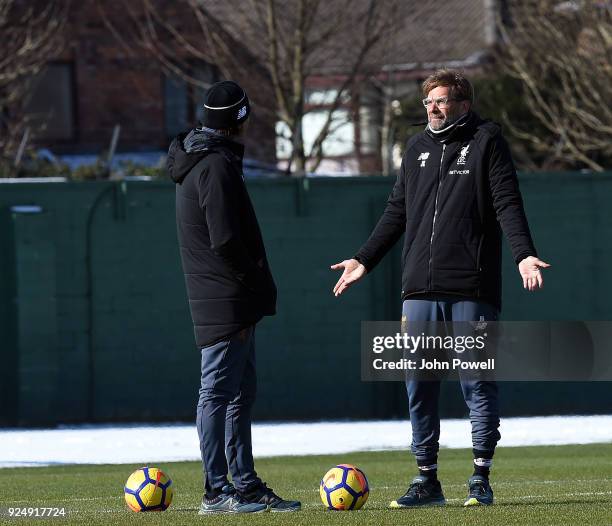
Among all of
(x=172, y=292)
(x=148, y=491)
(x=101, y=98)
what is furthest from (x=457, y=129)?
(x=101, y=98)

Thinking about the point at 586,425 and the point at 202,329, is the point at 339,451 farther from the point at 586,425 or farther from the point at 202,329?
the point at 202,329

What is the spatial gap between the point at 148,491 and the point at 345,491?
964 millimetres

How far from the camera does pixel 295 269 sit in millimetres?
14734

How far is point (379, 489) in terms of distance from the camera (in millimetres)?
8977

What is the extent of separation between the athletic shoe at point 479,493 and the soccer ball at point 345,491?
0.51 m

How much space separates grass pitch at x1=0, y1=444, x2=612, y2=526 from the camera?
6.83 m

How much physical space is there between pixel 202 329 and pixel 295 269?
7526mm

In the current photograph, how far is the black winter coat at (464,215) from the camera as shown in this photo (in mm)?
7234

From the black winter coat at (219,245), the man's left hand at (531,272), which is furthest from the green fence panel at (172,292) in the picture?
the man's left hand at (531,272)

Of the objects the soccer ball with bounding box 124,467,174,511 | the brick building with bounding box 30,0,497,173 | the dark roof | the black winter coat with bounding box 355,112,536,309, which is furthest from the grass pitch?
the brick building with bounding box 30,0,497,173

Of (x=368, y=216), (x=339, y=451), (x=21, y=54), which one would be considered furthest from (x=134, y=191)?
(x=21, y=54)

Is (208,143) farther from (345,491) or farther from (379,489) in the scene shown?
(379,489)

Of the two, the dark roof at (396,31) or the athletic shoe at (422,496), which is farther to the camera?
the dark roof at (396,31)

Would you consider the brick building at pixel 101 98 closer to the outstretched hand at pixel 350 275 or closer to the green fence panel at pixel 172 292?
the green fence panel at pixel 172 292
